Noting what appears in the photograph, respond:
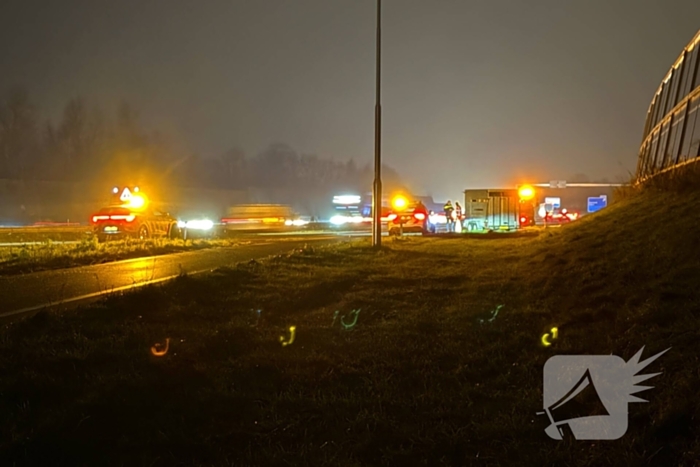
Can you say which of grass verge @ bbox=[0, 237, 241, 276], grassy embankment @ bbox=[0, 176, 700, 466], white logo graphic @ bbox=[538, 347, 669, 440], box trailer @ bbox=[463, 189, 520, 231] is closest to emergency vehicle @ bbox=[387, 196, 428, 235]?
box trailer @ bbox=[463, 189, 520, 231]

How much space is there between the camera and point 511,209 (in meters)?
34.8

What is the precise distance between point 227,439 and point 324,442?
732mm

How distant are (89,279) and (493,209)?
25017 mm

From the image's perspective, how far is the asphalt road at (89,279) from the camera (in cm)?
1018

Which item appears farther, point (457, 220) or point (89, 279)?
point (457, 220)

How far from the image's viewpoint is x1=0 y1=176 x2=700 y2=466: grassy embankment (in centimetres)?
475

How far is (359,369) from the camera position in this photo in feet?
21.8

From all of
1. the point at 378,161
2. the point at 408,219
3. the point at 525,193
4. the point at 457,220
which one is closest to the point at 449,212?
the point at 457,220

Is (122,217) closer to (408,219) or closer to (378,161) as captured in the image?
(378,161)

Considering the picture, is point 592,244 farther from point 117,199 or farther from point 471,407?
point 117,199

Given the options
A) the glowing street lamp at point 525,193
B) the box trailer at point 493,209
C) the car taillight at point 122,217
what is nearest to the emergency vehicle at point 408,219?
the box trailer at point 493,209

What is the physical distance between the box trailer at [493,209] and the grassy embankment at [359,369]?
23.8 m

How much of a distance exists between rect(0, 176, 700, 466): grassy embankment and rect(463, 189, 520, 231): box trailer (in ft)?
78.0

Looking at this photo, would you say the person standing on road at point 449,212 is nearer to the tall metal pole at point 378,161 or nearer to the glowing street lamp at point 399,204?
the glowing street lamp at point 399,204
